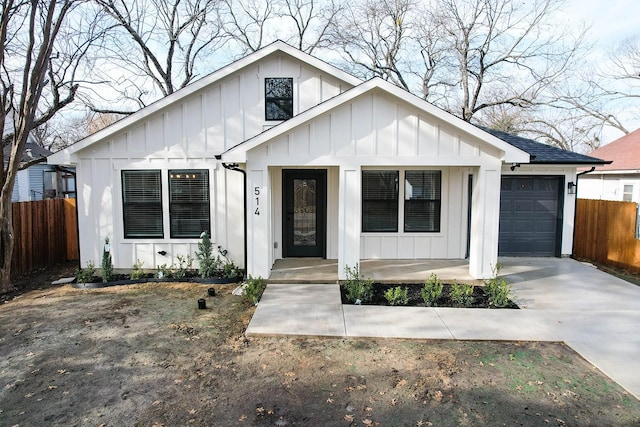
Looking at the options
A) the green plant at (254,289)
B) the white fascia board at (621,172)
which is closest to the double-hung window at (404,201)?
the green plant at (254,289)

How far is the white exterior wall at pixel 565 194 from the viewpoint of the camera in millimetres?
9875

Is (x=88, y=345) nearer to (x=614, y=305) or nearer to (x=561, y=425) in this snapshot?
(x=561, y=425)

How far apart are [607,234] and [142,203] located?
1072 cm

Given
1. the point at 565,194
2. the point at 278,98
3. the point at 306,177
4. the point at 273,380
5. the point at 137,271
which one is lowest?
the point at 273,380

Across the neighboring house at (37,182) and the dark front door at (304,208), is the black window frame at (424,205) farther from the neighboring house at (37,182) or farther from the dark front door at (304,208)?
the neighboring house at (37,182)

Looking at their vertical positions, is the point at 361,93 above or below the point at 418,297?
above

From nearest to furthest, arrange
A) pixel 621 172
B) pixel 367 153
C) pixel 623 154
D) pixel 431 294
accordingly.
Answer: pixel 431 294, pixel 367 153, pixel 621 172, pixel 623 154

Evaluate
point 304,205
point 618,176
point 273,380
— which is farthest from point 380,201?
point 618,176

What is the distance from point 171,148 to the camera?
8.60 metres

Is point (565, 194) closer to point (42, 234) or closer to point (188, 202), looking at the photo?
point (188, 202)

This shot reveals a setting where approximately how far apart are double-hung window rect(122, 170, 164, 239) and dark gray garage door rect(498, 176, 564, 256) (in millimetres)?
7998

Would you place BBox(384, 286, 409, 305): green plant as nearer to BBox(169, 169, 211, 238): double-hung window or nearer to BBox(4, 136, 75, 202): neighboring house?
BBox(169, 169, 211, 238): double-hung window

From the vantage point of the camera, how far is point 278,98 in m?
8.89

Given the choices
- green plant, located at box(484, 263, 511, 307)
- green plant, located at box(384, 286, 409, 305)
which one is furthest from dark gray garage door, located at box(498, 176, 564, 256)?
green plant, located at box(384, 286, 409, 305)
